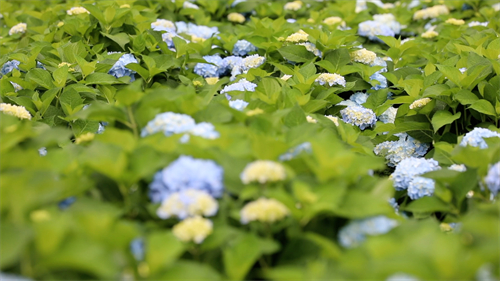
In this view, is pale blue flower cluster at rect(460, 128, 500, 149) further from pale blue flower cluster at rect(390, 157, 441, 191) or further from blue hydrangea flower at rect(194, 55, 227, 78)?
blue hydrangea flower at rect(194, 55, 227, 78)

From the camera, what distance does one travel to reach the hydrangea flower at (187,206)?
48.8 inches

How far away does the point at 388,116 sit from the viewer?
3.02 meters

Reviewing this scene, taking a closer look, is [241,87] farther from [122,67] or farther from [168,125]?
[168,125]

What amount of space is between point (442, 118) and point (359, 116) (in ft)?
1.48

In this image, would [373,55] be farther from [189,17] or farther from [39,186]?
[39,186]

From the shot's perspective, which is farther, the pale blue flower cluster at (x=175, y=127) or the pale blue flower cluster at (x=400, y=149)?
the pale blue flower cluster at (x=400, y=149)

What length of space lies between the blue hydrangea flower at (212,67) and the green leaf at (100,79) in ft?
2.12

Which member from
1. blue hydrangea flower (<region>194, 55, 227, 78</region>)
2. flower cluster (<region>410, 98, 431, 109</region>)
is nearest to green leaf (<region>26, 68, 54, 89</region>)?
blue hydrangea flower (<region>194, 55, 227, 78</region>)

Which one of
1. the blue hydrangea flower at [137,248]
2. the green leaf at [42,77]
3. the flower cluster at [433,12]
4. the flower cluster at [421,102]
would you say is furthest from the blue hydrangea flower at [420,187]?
the flower cluster at [433,12]

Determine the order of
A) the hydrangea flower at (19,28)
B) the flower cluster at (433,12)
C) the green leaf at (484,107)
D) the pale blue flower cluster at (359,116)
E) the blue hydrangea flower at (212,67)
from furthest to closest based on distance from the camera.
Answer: the flower cluster at (433,12) → the hydrangea flower at (19,28) → the blue hydrangea flower at (212,67) → the pale blue flower cluster at (359,116) → the green leaf at (484,107)

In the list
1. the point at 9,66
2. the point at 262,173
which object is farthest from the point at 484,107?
the point at 9,66

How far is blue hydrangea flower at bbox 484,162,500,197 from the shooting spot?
156cm

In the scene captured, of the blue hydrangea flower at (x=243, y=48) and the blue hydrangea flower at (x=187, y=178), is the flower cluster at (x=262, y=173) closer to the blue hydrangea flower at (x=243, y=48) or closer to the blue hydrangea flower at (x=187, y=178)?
the blue hydrangea flower at (x=187, y=178)

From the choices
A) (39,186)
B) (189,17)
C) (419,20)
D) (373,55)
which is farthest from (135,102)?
(419,20)
